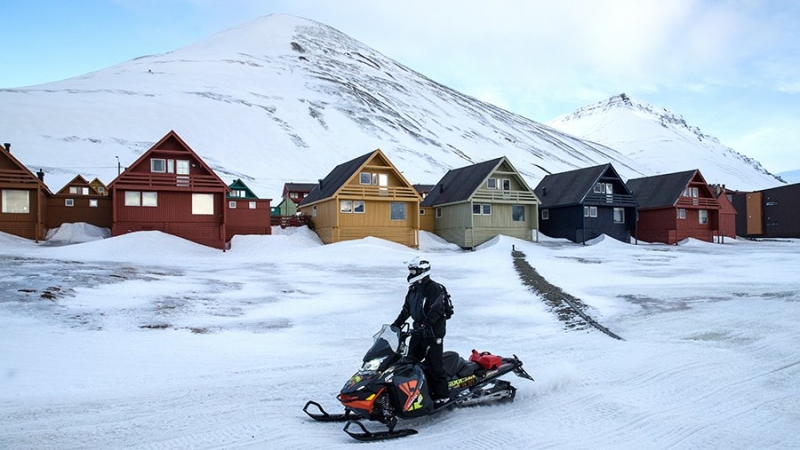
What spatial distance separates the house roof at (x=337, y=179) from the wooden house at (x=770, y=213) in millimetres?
46905

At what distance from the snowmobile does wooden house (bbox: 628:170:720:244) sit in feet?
149

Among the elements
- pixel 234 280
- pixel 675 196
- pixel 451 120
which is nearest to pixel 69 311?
pixel 234 280

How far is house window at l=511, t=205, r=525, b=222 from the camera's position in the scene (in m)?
45.1

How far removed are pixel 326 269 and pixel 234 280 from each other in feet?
19.6

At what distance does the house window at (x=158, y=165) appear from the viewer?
34438 millimetres

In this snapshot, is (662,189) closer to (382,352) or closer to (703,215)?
(703,215)

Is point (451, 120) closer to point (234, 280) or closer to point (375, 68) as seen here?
point (375, 68)

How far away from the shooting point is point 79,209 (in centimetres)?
3547

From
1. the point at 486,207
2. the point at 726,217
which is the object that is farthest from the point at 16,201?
the point at 726,217

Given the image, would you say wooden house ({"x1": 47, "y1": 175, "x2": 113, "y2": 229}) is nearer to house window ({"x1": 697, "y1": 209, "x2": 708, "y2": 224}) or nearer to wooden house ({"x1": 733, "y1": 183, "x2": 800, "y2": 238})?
house window ({"x1": 697, "y1": 209, "x2": 708, "y2": 224})

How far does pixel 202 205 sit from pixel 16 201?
1046 cm

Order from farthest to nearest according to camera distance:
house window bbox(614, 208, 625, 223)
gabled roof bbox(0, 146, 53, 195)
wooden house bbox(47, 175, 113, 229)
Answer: house window bbox(614, 208, 625, 223) < wooden house bbox(47, 175, 113, 229) < gabled roof bbox(0, 146, 53, 195)

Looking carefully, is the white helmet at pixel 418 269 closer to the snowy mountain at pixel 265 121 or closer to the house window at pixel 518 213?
the house window at pixel 518 213

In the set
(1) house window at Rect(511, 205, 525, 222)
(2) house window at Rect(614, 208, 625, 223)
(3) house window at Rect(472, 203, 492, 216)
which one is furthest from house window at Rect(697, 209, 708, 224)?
(3) house window at Rect(472, 203, 492, 216)
